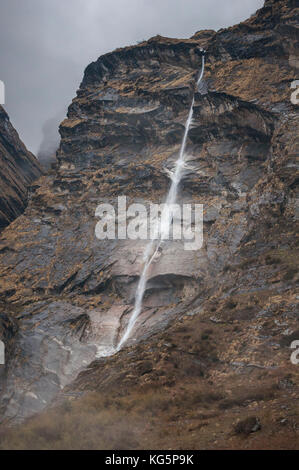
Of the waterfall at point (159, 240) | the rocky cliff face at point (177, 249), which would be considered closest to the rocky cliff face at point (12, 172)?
the rocky cliff face at point (177, 249)

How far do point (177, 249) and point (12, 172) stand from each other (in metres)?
45.4

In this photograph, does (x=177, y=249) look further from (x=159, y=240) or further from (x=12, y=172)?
(x=12, y=172)

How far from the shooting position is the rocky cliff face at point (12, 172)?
62.4 meters

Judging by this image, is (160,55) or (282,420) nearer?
(282,420)

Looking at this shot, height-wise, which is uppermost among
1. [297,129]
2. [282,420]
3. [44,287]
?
[297,129]

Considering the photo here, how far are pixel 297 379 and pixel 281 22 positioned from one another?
4678 centimetres

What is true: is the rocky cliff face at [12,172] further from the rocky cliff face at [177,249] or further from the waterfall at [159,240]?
the waterfall at [159,240]

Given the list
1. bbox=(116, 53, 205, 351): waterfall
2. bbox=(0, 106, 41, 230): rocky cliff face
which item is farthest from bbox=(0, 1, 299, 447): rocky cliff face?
bbox=(0, 106, 41, 230): rocky cliff face

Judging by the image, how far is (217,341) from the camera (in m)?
24.3

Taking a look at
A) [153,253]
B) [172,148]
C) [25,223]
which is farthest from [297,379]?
[25,223]

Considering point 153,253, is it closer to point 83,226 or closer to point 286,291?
point 83,226

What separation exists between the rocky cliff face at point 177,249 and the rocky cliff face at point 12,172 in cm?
789

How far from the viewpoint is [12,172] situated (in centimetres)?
7275

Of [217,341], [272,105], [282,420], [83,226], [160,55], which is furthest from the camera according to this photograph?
[160,55]
